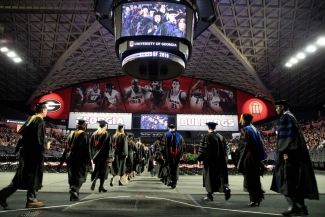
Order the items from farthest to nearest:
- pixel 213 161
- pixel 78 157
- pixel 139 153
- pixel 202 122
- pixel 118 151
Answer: pixel 202 122 < pixel 139 153 < pixel 118 151 < pixel 213 161 < pixel 78 157

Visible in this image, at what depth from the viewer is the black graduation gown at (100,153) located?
6401mm

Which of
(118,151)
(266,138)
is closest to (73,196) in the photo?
(118,151)

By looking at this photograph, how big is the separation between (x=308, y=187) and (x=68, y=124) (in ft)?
112

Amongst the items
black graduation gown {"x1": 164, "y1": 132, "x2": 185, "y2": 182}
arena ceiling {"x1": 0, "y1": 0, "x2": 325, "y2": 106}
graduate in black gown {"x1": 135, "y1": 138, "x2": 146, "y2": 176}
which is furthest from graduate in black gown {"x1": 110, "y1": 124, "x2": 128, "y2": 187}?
arena ceiling {"x1": 0, "y1": 0, "x2": 325, "y2": 106}

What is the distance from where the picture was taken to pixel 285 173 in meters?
3.91

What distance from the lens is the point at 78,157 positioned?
5.25m

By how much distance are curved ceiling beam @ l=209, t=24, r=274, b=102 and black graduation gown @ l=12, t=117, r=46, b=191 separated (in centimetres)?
2231

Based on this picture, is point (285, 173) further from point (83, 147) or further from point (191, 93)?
point (191, 93)

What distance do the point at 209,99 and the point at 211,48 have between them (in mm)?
9164

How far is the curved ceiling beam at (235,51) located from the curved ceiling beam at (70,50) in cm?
1168

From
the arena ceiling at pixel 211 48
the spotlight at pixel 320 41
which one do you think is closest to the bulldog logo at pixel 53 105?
the arena ceiling at pixel 211 48

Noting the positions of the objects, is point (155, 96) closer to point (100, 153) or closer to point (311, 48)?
point (311, 48)

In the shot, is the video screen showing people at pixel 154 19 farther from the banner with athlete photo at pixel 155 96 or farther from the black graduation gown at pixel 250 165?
the banner with athlete photo at pixel 155 96

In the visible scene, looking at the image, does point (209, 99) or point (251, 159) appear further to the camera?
point (209, 99)
